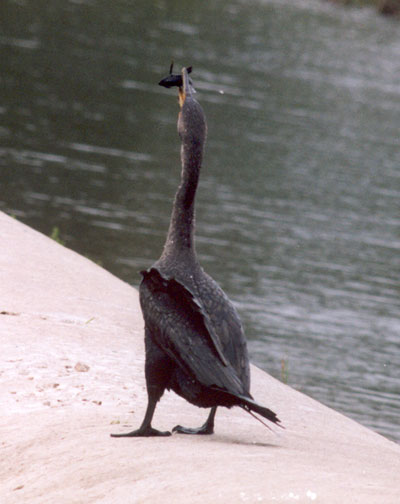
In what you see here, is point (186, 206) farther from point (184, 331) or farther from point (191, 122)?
point (184, 331)

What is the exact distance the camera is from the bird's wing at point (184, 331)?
5.67m

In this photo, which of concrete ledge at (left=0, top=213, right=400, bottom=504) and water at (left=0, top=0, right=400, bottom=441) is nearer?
concrete ledge at (left=0, top=213, right=400, bottom=504)

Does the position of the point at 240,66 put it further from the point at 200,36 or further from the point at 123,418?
the point at 123,418

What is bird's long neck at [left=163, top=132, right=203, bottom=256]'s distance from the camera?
6.26m

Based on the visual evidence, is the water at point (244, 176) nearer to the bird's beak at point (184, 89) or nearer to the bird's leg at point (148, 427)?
the bird's leg at point (148, 427)

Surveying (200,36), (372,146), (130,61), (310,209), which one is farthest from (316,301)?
(200,36)

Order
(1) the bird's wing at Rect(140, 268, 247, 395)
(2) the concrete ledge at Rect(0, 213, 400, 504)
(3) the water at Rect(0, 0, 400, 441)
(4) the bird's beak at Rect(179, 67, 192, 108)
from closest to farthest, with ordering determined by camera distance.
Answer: (2) the concrete ledge at Rect(0, 213, 400, 504) < (1) the bird's wing at Rect(140, 268, 247, 395) < (4) the bird's beak at Rect(179, 67, 192, 108) < (3) the water at Rect(0, 0, 400, 441)

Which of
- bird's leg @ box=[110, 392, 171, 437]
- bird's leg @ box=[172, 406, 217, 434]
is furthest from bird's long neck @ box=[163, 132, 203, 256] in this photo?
bird's leg @ box=[172, 406, 217, 434]

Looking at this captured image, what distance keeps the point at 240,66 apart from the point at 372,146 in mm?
12388

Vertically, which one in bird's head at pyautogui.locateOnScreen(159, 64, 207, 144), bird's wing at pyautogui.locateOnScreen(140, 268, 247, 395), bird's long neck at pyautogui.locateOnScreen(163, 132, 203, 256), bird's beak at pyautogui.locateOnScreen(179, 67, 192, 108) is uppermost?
bird's beak at pyautogui.locateOnScreen(179, 67, 192, 108)

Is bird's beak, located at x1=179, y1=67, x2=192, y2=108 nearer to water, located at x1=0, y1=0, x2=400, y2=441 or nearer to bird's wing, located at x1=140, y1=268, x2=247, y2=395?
bird's wing, located at x1=140, y1=268, x2=247, y2=395

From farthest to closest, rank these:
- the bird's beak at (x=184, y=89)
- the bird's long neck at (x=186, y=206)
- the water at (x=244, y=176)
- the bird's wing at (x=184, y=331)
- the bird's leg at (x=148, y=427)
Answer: the water at (x=244, y=176)
the bird's beak at (x=184, y=89)
the bird's long neck at (x=186, y=206)
the bird's leg at (x=148, y=427)
the bird's wing at (x=184, y=331)

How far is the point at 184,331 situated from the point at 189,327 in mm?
43

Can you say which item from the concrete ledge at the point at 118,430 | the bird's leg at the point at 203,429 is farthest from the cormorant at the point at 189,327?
the concrete ledge at the point at 118,430
